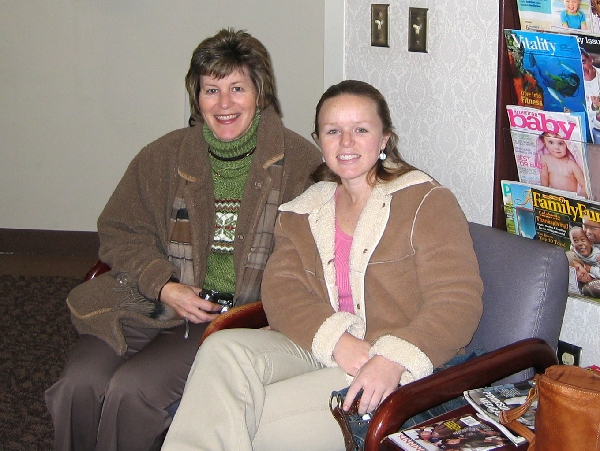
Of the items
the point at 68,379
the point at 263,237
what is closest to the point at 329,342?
the point at 263,237

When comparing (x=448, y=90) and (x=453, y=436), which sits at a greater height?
(x=448, y=90)

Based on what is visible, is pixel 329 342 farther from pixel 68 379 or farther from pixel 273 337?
pixel 68 379

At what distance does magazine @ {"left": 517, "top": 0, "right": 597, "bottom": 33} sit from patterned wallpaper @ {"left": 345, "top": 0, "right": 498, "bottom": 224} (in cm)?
12

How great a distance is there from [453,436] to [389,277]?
0.45 metres

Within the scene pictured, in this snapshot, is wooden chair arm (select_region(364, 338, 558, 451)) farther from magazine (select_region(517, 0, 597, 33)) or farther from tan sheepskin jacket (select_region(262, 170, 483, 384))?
magazine (select_region(517, 0, 597, 33))

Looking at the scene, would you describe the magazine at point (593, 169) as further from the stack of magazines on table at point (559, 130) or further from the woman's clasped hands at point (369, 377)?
the woman's clasped hands at point (369, 377)

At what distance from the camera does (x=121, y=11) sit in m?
4.11

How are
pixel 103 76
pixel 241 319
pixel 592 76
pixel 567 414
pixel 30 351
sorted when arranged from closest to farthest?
pixel 567 414 < pixel 592 76 < pixel 241 319 < pixel 30 351 < pixel 103 76

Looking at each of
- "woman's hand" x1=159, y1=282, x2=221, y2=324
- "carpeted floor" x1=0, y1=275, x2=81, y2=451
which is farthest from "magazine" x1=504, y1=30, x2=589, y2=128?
"carpeted floor" x1=0, y1=275, x2=81, y2=451

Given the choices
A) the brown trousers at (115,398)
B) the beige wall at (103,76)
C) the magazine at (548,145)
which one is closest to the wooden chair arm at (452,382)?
the magazine at (548,145)

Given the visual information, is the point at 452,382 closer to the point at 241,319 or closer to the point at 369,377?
the point at 369,377

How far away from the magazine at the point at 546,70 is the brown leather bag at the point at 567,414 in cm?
69

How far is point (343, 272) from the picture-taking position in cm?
195

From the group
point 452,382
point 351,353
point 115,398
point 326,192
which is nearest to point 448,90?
point 326,192
